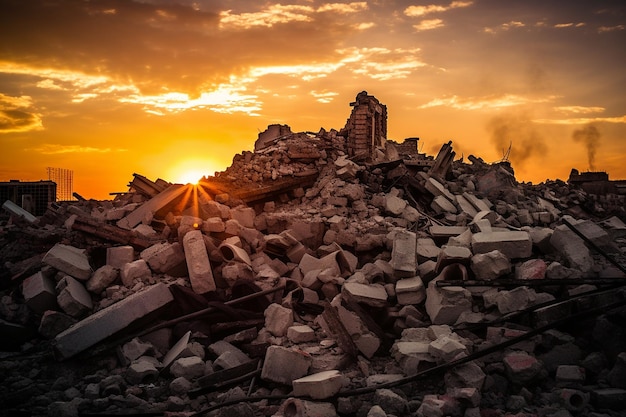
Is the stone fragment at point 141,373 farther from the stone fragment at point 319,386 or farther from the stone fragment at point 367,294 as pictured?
the stone fragment at point 367,294

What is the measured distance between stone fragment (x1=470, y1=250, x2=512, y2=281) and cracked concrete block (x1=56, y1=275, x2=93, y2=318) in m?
5.57

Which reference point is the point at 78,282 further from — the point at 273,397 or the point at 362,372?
the point at 362,372

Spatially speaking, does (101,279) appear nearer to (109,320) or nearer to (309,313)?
(109,320)

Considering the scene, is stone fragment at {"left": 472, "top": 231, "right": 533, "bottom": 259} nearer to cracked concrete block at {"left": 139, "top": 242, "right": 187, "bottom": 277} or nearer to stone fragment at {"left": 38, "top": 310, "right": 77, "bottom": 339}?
cracked concrete block at {"left": 139, "top": 242, "right": 187, "bottom": 277}

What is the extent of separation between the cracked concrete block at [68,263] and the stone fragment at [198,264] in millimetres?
1573

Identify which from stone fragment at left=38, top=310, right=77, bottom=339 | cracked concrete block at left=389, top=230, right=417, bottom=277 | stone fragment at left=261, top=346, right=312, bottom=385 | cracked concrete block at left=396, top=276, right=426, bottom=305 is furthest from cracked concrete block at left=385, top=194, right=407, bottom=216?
stone fragment at left=38, top=310, right=77, bottom=339

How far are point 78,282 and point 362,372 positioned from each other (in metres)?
4.55

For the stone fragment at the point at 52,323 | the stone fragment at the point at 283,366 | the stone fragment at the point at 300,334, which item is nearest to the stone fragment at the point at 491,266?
the stone fragment at the point at 300,334

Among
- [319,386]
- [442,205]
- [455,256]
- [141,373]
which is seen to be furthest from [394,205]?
[141,373]

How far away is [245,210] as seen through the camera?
33.0ft

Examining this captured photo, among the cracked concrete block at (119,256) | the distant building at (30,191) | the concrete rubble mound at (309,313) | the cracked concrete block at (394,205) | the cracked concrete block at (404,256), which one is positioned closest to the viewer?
the concrete rubble mound at (309,313)

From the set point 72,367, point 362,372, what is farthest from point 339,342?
point 72,367

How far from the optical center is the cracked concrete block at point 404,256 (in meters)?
7.26

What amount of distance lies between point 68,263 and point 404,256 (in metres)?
5.18
